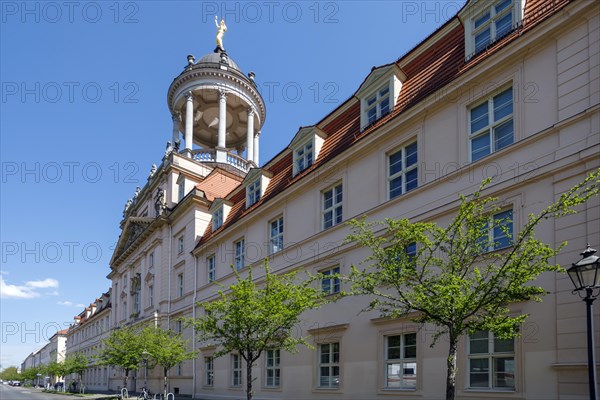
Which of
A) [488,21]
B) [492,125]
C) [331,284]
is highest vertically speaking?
[488,21]

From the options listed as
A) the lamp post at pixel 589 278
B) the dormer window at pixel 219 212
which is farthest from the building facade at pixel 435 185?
the lamp post at pixel 589 278

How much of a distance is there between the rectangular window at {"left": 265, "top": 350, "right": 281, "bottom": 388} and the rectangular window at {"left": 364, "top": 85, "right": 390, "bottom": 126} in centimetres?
1078

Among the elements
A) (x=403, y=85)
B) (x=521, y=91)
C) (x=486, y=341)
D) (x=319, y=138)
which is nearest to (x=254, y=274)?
(x=319, y=138)

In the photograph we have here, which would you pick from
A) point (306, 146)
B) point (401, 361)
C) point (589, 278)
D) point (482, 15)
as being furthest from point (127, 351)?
point (589, 278)

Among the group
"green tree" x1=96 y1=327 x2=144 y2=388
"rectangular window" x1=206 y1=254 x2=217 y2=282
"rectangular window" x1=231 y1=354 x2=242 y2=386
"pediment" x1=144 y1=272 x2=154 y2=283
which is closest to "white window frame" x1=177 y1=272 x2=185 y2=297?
"green tree" x1=96 y1=327 x2=144 y2=388

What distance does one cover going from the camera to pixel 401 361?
14562mm

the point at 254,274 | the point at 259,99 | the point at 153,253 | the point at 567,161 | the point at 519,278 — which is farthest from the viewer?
the point at 259,99

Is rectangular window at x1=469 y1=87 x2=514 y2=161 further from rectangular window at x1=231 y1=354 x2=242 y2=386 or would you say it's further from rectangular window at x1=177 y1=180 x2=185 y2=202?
rectangular window at x1=177 y1=180 x2=185 y2=202

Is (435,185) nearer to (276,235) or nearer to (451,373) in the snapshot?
(451,373)

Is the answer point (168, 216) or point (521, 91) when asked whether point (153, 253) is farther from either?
point (521, 91)

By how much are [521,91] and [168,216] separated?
1112 inches

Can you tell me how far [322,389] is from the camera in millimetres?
17625

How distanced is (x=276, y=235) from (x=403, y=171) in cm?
882

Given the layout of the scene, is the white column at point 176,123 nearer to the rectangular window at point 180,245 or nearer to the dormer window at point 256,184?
the rectangular window at point 180,245
